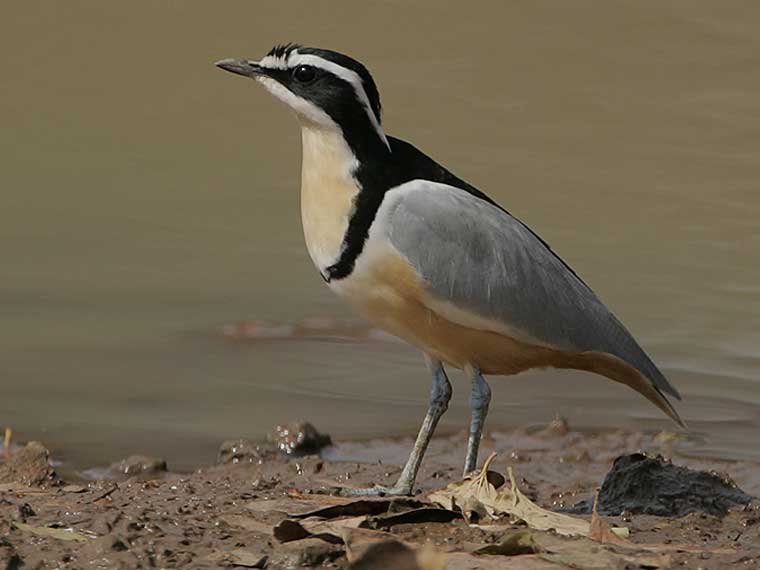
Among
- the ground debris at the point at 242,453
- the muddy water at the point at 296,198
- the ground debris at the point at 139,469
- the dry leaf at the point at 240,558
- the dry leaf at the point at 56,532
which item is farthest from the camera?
the muddy water at the point at 296,198

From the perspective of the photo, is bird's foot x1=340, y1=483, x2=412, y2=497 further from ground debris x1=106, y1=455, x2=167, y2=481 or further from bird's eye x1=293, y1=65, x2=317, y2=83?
bird's eye x1=293, y1=65, x2=317, y2=83

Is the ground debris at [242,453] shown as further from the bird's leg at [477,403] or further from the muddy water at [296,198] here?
the bird's leg at [477,403]

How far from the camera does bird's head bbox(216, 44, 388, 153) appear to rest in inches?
270

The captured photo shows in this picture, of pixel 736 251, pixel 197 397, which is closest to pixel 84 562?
pixel 197 397

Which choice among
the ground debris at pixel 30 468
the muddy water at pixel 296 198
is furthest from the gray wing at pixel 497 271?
the ground debris at pixel 30 468

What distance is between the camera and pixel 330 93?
22.5 feet

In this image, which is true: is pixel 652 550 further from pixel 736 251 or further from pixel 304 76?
pixel 736 251

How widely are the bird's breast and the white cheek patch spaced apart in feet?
0.14

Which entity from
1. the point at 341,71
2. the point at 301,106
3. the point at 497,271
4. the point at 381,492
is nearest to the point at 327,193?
the point at 301,106

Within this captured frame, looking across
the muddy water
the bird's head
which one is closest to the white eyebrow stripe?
the bird's head

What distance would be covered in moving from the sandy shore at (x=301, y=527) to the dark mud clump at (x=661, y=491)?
2.6 inches

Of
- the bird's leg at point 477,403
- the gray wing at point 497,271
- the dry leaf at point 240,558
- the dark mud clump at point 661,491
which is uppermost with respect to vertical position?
the gray wing at point 497,271

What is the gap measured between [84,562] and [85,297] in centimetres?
505

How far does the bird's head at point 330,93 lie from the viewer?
6.87 metres
